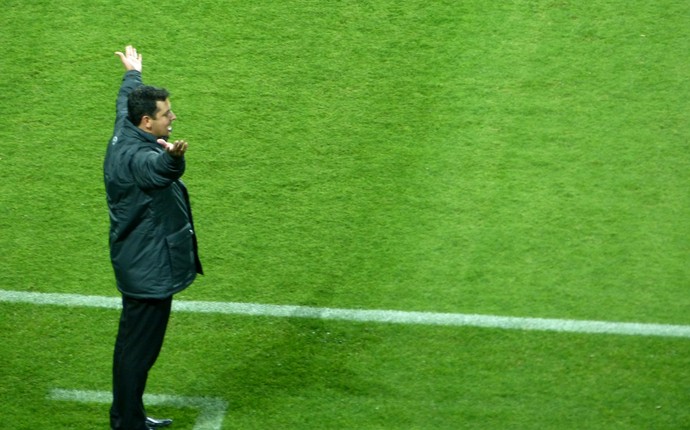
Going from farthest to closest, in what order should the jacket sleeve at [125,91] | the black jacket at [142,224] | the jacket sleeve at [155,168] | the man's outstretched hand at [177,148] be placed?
1. the jacket sleeve at [125,91]
2. the black jacket at [142,224]
3. the jacket sleeve at [155,168]
4. the man's outstretched hand at [177,148]

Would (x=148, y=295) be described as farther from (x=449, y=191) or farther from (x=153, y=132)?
(x=449, y=191)

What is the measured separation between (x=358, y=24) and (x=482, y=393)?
366cm

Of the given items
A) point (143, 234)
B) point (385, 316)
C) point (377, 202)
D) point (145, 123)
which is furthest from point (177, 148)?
point (377, 202)

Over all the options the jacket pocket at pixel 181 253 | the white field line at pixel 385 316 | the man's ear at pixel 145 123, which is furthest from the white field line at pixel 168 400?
the man's ear at pixel 145 123

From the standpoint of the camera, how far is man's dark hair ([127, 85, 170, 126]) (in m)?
5.89

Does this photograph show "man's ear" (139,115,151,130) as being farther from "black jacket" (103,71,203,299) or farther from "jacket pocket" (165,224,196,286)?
"jacket pocket" (165,224,196,286)

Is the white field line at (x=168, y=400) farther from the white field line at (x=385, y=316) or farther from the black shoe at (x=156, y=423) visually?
the white field line at (x=385, y=316)

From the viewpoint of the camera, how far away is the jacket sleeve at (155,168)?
5.55 m

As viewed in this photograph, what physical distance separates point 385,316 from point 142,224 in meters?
1.88

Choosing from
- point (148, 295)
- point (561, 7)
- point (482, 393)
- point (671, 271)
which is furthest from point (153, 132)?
point (561, 7)

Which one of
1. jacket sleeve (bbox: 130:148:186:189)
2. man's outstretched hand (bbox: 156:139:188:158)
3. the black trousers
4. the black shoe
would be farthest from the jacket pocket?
the black shoe

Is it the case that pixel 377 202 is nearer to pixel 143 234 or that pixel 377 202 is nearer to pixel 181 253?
pixel 181 253

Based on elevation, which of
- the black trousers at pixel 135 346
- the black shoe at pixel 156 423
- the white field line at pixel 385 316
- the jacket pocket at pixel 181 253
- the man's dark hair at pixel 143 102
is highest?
the man's dark hair at pixel 143 102

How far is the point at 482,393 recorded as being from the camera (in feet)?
21.8
